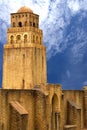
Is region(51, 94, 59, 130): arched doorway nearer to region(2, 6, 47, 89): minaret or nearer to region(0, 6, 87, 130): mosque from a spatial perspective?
region(0, 6, 87, 130): mosque

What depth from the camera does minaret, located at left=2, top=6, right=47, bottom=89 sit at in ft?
159

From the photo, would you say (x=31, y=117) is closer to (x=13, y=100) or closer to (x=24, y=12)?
(x=13, y=100)

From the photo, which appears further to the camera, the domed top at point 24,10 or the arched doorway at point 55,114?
the domed top at point 24,10

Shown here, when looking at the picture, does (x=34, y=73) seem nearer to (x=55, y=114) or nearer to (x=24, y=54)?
(x=24, y=54)

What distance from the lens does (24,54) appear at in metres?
48.7

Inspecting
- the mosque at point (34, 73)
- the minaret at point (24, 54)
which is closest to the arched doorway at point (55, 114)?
the mosque at point (34, 73)

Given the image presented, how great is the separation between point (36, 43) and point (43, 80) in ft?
12.3

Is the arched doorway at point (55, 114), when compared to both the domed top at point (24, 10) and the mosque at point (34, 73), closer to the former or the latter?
the mosque at point (34, 73)

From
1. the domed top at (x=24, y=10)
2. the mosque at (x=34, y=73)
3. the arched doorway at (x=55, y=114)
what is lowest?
the arched doorway at (x=55, y=114)

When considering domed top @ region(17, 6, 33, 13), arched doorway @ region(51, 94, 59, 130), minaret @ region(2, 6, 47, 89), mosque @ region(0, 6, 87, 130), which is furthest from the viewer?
domed top @ region(17, 6, 33, 13)

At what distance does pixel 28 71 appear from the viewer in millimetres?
48500

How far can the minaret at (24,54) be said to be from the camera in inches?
1911

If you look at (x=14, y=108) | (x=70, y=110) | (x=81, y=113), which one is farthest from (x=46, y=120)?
(x=81, y=113)

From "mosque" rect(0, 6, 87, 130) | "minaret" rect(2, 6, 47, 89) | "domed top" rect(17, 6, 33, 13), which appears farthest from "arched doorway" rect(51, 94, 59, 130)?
"domed top" rect(17, 6, 33, 13)
